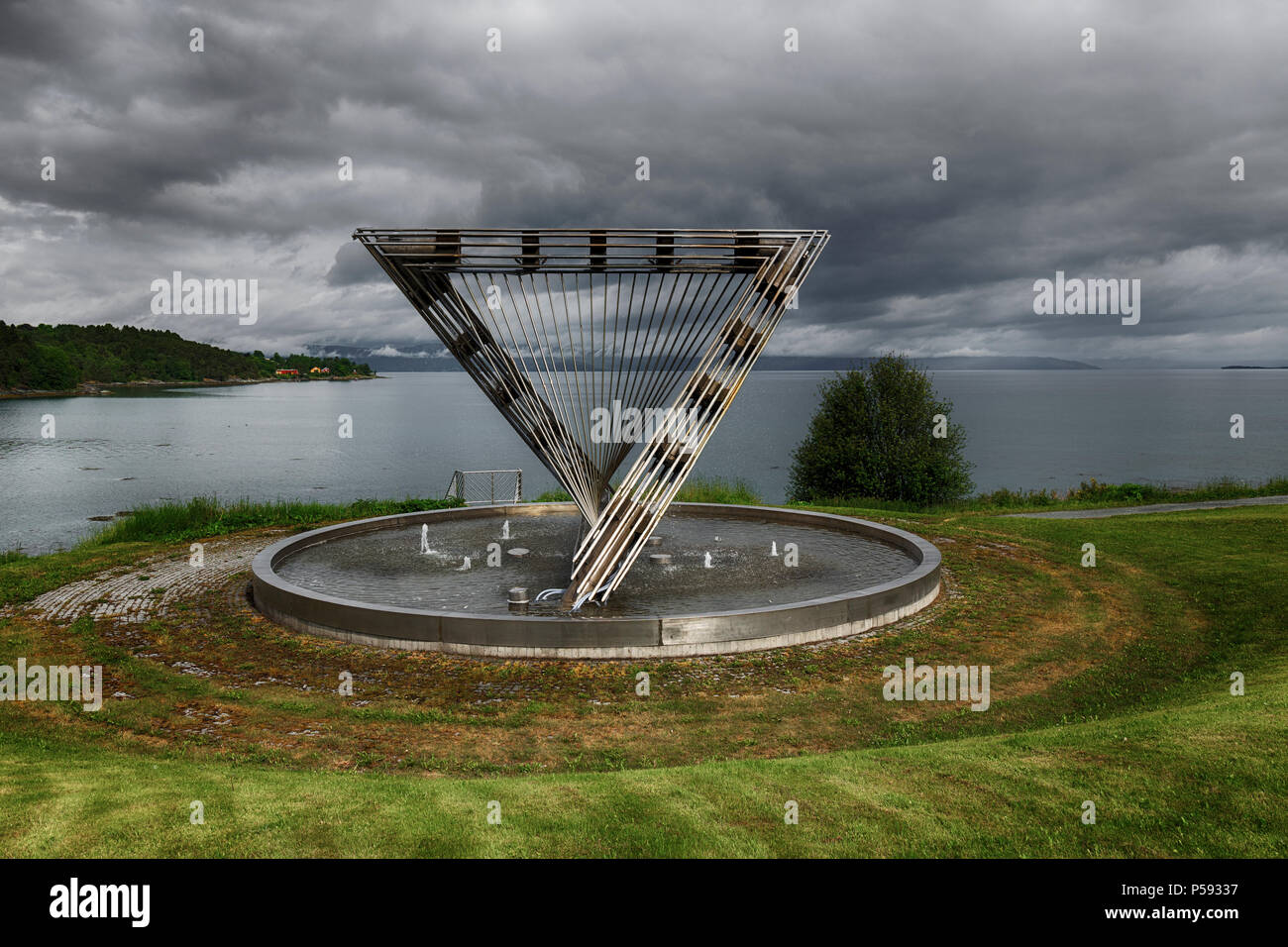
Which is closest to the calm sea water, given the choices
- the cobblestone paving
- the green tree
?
the green tree

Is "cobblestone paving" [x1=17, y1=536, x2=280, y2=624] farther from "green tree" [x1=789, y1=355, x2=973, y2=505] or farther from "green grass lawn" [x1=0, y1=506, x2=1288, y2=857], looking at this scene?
"green tree" [x1=789, y1=355, x2=973, y2=505]

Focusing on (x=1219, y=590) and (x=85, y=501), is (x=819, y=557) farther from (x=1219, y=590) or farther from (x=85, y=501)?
(x=85, y=501)

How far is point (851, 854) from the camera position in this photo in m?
4.61

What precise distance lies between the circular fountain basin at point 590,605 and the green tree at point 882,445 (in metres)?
20.8

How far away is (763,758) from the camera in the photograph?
22.8ft

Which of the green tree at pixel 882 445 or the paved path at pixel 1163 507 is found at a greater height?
the green tree at pixel 882 445

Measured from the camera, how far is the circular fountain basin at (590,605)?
9617mm

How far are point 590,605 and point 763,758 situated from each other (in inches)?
172

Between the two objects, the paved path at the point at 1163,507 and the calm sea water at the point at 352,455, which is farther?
the calm sea water at the point at 352,455

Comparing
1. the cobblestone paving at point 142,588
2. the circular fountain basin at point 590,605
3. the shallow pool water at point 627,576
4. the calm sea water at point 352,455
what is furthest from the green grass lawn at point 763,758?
the calm sea water at point 352,455

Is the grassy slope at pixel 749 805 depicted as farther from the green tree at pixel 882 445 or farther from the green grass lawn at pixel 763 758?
the green tree at pixel 882 445

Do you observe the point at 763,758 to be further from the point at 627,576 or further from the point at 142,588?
the point at 142,588

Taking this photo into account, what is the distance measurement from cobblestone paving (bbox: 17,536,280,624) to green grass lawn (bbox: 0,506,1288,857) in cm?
76

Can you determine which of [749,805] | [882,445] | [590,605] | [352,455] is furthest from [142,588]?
[352,455]
